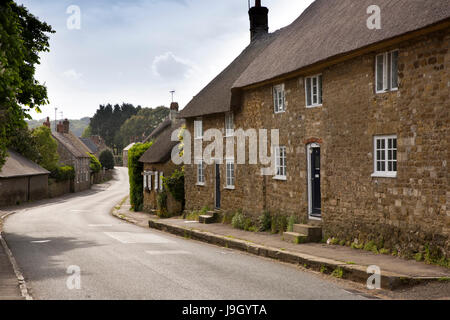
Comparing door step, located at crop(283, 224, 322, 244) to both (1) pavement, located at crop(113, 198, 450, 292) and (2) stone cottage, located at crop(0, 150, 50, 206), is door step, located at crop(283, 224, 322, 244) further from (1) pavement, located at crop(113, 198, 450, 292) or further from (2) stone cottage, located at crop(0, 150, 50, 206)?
(2) stone cottage, located at crop(0, 150, 50, 206)

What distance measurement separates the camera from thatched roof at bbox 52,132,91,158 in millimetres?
66688

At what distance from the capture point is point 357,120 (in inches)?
552

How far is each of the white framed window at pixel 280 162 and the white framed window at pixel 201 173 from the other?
294 inches

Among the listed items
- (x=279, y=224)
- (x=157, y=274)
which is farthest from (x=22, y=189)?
(x=157, y=274)

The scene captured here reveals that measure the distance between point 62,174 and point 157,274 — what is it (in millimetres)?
47832

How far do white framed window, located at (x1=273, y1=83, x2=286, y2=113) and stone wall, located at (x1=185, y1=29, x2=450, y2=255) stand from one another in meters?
0.26

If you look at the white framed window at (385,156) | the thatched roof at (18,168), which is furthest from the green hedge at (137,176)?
the white framed window at (385,156)

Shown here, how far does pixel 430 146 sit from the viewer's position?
11.6m

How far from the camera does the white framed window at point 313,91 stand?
52.7ft

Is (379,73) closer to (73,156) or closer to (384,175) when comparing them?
(384,175)

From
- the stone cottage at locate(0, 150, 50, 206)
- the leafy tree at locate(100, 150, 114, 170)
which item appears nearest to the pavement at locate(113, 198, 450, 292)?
the stone cottage at locate(0, 150, 50, 206)

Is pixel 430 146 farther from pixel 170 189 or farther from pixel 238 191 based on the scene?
pixel 170 189
